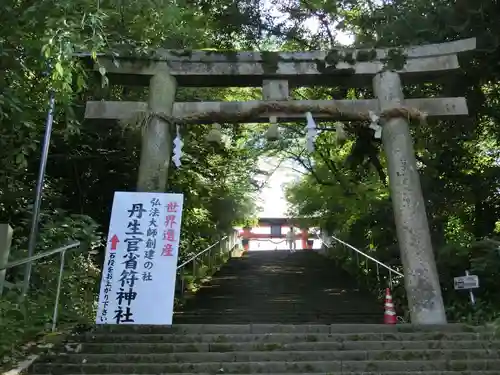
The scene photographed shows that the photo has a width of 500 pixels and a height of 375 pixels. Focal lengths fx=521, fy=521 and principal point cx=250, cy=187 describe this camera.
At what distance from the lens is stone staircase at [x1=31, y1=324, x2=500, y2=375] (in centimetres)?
552

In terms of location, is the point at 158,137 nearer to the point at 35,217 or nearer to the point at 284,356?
the point at 35,217

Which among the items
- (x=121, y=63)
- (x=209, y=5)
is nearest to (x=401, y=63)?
(x=121, y=63)

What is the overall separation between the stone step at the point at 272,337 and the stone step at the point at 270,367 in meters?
0.62

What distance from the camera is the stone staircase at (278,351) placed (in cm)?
552

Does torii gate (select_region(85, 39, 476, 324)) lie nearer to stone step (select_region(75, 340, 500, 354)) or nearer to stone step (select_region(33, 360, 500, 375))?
stone step (select_region(75, 340, 500, 354))

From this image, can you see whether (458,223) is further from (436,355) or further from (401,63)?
(436,355)

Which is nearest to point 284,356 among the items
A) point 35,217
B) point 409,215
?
point 409,215

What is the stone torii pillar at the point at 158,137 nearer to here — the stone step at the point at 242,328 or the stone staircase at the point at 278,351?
the stone step at the point at 242,328

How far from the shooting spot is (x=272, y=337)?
20.6 feet

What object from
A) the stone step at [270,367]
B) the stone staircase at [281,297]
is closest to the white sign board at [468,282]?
the stone staircase at [281,297]

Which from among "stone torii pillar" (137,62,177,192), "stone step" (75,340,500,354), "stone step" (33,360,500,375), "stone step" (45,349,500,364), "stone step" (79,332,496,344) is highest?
"stone torii pillar" (137,62,177,192)

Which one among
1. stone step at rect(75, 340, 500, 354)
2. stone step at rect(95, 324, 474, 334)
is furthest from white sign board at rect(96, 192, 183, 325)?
stone step at rect(75, 340, 500, 354)

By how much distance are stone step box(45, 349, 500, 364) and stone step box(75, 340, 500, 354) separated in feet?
0.43

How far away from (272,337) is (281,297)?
3461mm
